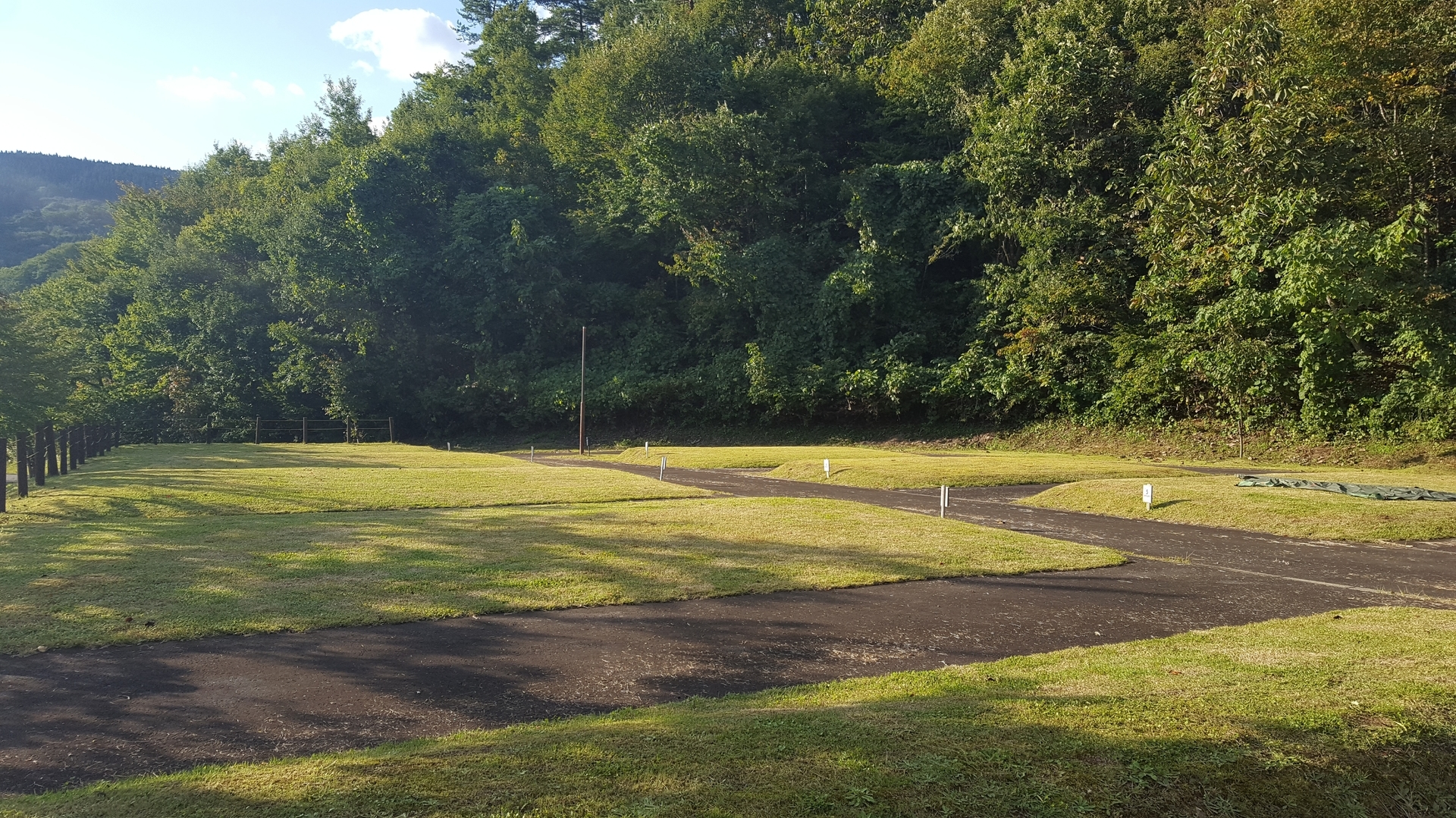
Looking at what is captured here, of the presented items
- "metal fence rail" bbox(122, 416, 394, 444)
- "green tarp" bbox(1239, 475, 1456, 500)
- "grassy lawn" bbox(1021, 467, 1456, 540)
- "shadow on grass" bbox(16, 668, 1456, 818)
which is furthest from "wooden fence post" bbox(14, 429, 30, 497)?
"metal fence rail" bbox(122, 416, 394, 444)

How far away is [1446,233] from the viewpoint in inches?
1190

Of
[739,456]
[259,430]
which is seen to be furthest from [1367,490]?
[259,430]

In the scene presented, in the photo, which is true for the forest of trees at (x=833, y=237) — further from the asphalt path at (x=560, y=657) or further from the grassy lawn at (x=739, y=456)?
the asphalt path at (x=560, y=657)

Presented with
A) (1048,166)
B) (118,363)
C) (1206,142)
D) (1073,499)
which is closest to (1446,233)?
(1206,142)

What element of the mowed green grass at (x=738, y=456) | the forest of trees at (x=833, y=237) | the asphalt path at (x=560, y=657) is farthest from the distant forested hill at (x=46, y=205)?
the asphalt path at (x=560, y=657)

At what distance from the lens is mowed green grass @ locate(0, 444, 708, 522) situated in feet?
53.6

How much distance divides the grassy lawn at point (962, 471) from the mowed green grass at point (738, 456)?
206 centimetres

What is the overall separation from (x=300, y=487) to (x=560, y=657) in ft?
49.3

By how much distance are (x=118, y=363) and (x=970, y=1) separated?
189ft

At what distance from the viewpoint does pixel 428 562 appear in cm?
1170

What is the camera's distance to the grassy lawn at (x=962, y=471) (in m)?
23.9

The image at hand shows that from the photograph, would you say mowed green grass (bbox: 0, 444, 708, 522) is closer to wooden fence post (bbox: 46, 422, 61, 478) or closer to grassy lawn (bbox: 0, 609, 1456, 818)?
wooden fence post (bbox: 46, 422, 61, 478)

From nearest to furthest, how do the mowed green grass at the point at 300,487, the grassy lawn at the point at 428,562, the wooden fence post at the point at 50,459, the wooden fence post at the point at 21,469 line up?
the grassy lawn at the point at 428,562 < the mowed green grass at the point at 300,487 < the wooden fence post at the point at 21,469 < the wooden fence post at the point at 50,459

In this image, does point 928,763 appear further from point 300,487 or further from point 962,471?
point 962,471
